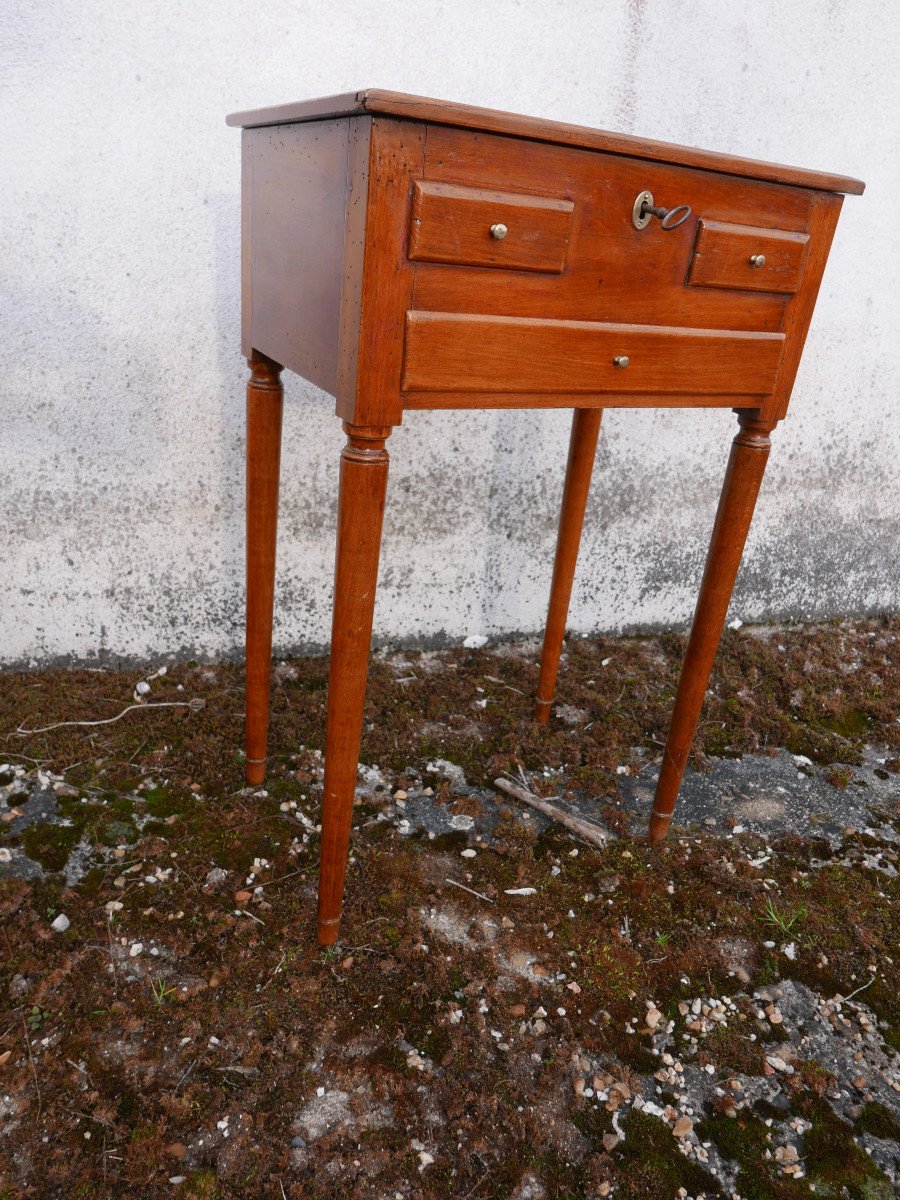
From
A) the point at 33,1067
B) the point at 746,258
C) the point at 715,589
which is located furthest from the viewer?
the point at 715,589

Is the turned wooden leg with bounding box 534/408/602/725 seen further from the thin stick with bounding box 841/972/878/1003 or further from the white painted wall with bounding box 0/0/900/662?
the thin stick with bounding box 841/972/878/1003

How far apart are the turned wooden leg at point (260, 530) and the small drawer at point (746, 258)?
2.28 ft

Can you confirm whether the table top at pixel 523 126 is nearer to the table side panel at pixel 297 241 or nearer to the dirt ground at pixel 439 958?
the table side panel at pixel 297 241

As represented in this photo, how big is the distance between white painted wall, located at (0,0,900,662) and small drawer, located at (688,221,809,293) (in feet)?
2.97

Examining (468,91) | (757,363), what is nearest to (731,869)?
(757,363)

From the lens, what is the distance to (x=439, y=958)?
1351 millimetres

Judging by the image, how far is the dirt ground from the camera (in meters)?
1.09

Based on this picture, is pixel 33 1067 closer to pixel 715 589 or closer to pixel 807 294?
pixel 715 589

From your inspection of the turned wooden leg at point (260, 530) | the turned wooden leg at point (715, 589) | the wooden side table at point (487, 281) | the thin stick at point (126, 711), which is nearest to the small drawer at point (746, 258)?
the wooden side table at point (487, 281)

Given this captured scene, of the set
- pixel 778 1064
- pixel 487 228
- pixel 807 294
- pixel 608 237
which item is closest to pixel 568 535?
pixel 807 294

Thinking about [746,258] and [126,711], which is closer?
[746,258]

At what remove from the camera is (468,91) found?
1.86 meters

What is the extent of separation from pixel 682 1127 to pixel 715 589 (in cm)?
82

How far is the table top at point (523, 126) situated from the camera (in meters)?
0.93
